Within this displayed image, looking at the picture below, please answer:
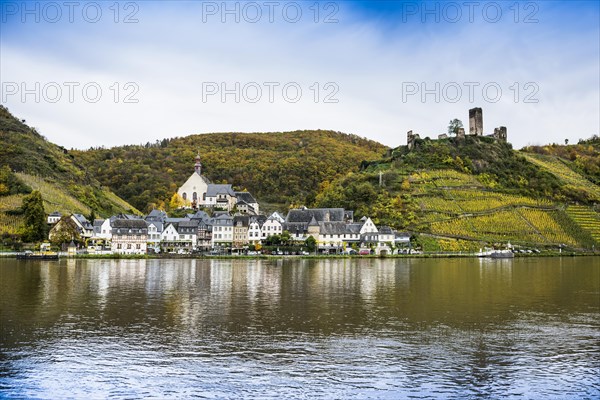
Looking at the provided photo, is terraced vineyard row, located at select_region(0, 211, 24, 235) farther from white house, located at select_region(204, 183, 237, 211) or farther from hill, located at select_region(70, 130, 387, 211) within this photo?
hill, located at select_region(70, 130, 387, 211)

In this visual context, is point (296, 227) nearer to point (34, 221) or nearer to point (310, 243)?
point (310, 243)

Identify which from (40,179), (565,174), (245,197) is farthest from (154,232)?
(565,174)

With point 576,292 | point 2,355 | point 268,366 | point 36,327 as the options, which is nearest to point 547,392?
point 268,366

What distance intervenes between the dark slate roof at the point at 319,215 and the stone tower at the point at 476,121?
61.2 m

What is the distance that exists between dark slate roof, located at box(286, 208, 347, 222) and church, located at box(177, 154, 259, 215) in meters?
20.3

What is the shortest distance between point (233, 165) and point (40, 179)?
58.1m

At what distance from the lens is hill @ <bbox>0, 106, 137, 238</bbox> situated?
277 feet

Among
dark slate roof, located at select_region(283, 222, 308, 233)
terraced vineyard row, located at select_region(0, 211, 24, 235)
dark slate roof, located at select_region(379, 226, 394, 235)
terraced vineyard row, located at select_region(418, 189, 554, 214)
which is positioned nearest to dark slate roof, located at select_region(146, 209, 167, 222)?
terraced vineyard row, located at select_region(0, 211, 24, 235)

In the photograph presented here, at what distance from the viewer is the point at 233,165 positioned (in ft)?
484

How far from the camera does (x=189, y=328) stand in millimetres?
22734

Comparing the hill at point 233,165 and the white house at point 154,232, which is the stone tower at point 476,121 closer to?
the hill at point 233,165

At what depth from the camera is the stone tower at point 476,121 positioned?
443 ft

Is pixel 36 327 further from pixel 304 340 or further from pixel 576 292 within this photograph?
pixel 576 292

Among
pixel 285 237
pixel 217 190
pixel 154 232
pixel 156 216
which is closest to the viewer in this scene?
pixel 285 237
